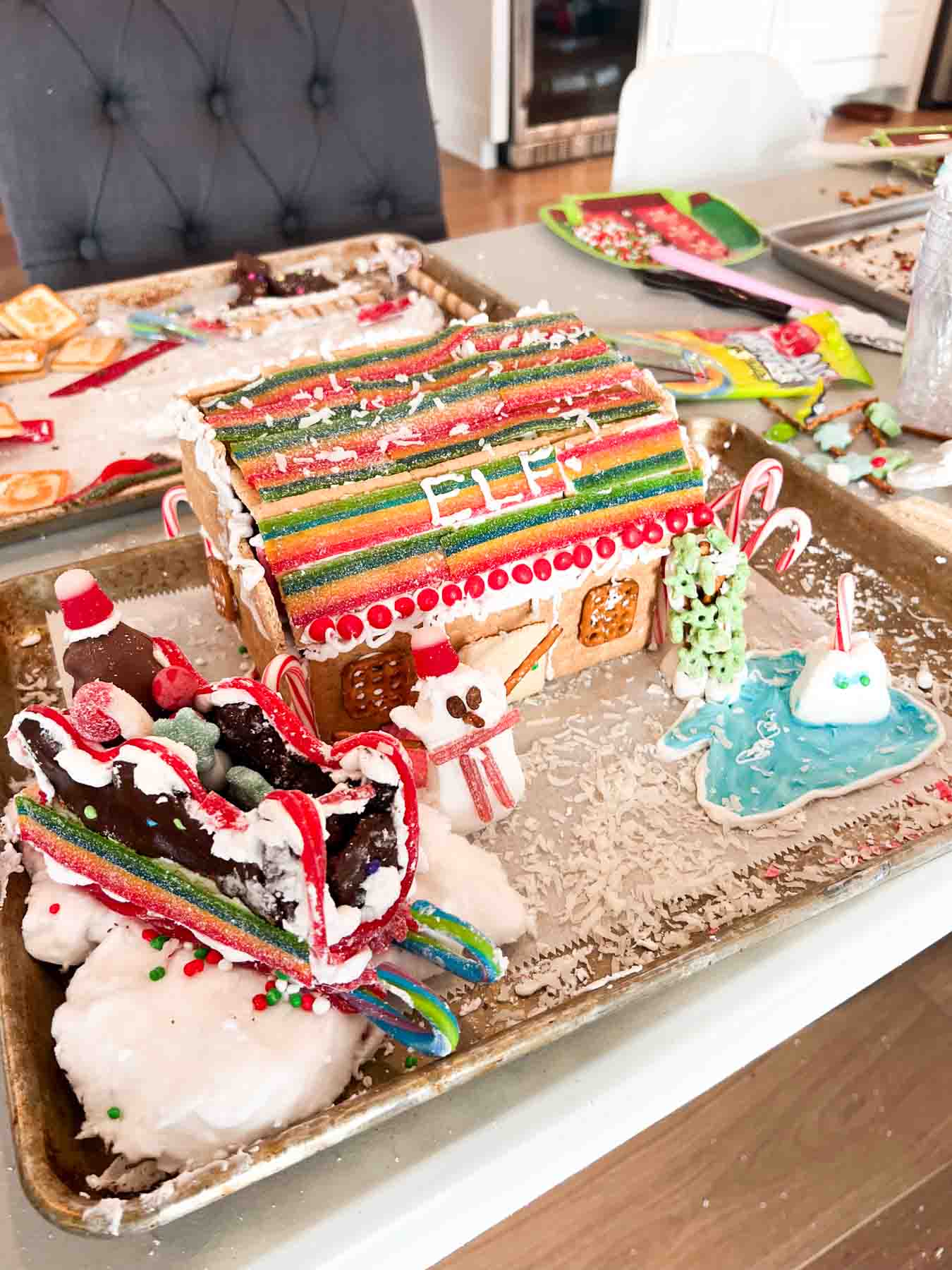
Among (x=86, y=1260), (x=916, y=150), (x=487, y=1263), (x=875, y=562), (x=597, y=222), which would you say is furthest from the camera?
(x=916, y=150)

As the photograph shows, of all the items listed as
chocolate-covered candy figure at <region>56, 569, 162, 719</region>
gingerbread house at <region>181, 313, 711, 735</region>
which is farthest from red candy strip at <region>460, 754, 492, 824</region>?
chocolate-covered candy figure at <region>56, 569, 162, 719</region>

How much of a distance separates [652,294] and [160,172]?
2.81ft

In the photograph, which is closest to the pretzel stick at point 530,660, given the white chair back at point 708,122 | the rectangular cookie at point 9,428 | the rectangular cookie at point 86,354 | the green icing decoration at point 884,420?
the green icing decoration at point 884,420

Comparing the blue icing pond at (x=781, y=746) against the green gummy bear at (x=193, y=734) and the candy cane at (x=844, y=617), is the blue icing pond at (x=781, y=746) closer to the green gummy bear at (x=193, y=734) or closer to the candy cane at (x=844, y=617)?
the candy cane at (x=844, y=617)

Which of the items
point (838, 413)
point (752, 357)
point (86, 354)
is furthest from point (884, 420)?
point (86, 354)

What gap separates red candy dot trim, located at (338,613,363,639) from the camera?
2.41 ft

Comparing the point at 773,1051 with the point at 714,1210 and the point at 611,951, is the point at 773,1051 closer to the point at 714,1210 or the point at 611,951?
the point at 714,1210

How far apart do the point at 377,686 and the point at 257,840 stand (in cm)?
27

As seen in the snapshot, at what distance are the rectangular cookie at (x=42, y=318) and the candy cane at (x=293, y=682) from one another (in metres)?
0.87

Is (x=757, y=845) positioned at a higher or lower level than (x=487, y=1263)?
higher

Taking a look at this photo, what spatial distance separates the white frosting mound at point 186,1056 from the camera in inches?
20.9

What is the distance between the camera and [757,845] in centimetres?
74

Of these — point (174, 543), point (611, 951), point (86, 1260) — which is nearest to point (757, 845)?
point (611, 951)

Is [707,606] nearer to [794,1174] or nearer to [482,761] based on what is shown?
[482,761]
